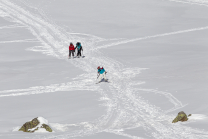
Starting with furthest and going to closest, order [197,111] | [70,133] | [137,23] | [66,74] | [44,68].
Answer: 1. [137,23]
2. [44,68]
3. [66,74]
4. [197,111]
5. [70,133]

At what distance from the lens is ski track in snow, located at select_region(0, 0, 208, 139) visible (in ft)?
49.5

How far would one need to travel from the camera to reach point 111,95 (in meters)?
21.3

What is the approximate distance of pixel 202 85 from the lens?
2217 centimetres

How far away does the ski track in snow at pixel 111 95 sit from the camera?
49.5ft

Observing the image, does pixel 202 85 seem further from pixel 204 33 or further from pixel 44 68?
pixel 204 33

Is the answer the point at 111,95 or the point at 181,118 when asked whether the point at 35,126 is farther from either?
the point at 111,95

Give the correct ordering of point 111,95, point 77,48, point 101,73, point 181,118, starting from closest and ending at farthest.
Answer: point 181,118
point 111,95
point 101,73
point 77,48

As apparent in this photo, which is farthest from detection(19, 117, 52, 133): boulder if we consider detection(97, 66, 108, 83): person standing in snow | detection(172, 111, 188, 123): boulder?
detection(97, 66, 108, 83): person standing in snow

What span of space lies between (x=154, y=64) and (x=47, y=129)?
14719 millimetres

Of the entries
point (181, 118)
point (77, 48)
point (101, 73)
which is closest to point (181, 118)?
point (181, 118)

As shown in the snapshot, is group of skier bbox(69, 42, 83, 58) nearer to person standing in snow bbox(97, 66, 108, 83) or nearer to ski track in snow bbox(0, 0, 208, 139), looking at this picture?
ski track in snow bbox(0, 0, 208, 139)

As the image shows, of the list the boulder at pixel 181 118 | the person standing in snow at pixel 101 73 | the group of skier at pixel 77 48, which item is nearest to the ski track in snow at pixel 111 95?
the boulder at pixel 181 118

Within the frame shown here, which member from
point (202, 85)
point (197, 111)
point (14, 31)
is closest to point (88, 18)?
point (14, 31)

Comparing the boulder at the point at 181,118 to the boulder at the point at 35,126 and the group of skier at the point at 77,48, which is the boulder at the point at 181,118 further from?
the group of skier at the point at 77,48
